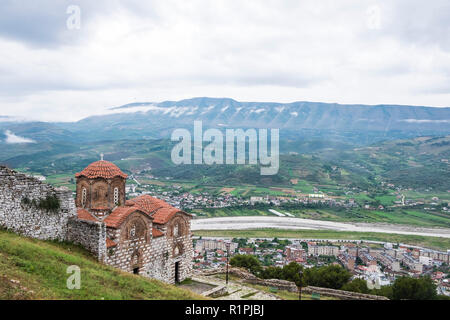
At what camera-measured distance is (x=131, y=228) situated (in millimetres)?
17250

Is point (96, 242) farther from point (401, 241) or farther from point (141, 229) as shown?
point (401, 241)

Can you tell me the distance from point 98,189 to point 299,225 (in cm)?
5483

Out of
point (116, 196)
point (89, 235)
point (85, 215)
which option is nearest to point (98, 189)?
point (116, 196)

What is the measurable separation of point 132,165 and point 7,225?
124 meters

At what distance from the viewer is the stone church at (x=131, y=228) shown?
54.3 feet

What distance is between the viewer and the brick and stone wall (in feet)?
50.6

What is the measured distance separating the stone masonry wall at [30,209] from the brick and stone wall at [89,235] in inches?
14.8

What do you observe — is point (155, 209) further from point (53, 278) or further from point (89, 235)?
point (53, 278)

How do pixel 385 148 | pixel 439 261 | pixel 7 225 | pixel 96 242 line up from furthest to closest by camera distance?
pixel 385 148 → pixel 439 261 → pixel 96 242 → pixel 7 225

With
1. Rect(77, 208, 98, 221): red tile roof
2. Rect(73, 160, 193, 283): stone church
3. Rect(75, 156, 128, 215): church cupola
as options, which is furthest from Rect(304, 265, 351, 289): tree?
Rect(77, 208, 98, 221): red tile roof

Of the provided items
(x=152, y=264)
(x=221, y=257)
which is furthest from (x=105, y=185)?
(x=221, y=257)

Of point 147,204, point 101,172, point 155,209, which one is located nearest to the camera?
point 101,172

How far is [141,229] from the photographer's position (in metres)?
17.7

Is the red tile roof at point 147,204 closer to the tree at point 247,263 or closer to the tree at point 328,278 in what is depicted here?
the tree at point 247,263
